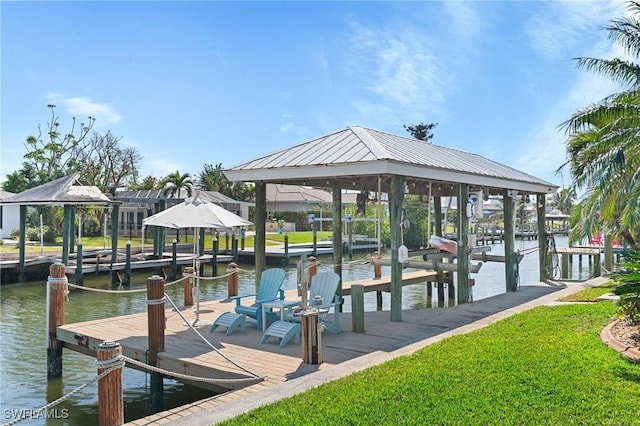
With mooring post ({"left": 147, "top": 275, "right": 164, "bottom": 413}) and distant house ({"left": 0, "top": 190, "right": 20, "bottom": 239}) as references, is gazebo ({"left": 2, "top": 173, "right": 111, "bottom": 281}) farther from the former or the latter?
distant house ({"left": 0, "top": 190, "right": 20, "bottom": 239})

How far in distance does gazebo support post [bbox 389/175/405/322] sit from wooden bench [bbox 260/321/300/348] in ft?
7.92

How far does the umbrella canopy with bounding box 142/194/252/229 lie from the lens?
975 cm

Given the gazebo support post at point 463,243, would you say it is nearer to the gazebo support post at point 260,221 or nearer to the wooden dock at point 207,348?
the wooden dock at point 207,348

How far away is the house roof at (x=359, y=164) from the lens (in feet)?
32.4

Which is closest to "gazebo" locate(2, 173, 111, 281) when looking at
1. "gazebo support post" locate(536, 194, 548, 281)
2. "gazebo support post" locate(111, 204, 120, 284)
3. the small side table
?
"gazebo support post" locate(111, 204, 120, 284)

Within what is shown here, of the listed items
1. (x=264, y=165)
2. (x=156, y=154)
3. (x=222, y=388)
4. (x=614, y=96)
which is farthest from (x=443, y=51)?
(x=156, y=154)

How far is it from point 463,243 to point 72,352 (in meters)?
8.99

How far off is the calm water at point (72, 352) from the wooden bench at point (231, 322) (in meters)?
1.11

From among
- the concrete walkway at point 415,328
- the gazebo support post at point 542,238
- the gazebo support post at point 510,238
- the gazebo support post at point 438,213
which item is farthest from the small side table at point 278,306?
the gazebo support post at point 542,238

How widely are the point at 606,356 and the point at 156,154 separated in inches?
2714

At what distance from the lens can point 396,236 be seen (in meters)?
10.1

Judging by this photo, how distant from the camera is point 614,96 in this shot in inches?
709

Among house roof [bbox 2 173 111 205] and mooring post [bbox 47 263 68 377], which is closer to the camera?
mooring post [bbox 47 263 68 377]

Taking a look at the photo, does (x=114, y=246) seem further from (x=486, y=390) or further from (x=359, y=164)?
(x=486, y=390)
